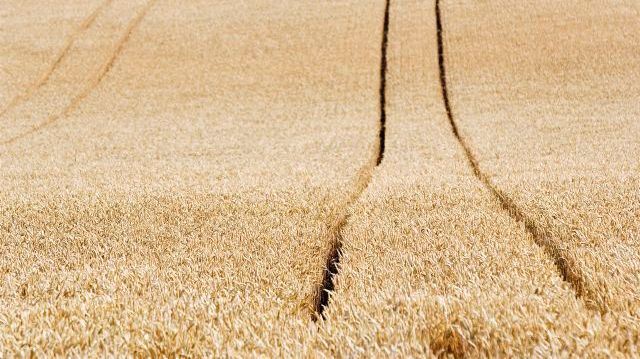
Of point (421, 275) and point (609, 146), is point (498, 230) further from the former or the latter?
point (609, 146)

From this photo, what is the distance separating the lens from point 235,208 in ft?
23.7

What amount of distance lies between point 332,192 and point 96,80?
27822 mm

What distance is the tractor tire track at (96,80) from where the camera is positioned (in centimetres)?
2472

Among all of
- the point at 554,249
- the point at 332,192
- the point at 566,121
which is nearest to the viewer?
the point at 554,249

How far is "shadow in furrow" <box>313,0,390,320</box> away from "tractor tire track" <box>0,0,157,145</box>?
1575 centimetres

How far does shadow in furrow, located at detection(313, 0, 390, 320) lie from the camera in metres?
3.76

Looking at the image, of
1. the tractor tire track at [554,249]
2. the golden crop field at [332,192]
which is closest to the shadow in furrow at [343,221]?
the golden crop field at [332,192]

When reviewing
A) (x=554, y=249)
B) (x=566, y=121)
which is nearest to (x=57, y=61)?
(x=566, y=121)

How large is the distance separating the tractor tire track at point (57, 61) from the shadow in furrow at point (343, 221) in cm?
1966

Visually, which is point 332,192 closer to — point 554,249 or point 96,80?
point 554,249

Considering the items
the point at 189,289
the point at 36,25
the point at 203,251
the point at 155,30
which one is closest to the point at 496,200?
the point at 203,251

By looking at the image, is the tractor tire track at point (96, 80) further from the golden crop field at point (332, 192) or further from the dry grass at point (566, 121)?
the dry grass at point (566, 121)

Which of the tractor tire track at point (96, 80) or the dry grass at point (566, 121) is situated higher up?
the dry grass at point (566, 121)

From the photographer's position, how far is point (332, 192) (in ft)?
27.4
